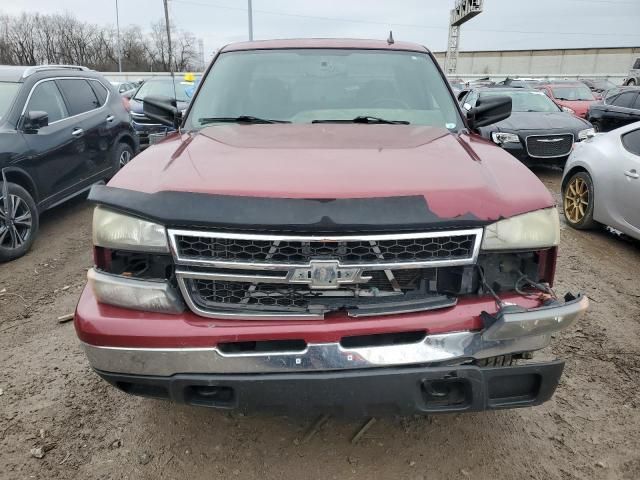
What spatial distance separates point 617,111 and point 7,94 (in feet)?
41.8

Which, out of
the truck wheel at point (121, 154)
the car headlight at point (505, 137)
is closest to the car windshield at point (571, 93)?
the car headlight at point (505, 137)

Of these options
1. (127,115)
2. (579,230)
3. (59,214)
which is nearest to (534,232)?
(579,230)

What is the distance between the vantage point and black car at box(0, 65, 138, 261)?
521 centimetres

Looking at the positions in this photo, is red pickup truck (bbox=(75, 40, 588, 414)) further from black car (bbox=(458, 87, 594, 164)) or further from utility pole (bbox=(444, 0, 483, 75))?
utility pole (bbox=(444, 0, 483, 75))

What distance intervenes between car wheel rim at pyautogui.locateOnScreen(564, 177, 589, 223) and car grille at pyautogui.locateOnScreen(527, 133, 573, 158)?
9.56 ft

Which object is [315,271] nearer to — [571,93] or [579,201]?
[579,201]

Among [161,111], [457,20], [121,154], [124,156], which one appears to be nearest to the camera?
[161,111]

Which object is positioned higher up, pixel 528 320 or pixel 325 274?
pixel 325 274

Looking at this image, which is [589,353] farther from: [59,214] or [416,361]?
[59,214]

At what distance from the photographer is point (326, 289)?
6.74 ft

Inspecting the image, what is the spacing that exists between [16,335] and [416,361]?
3104 mm

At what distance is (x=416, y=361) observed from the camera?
197cm

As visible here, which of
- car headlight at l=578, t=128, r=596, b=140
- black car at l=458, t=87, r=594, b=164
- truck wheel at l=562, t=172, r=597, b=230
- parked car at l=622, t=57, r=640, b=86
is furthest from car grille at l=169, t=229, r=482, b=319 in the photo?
parked car at l=622, t=57, r=640, b=86

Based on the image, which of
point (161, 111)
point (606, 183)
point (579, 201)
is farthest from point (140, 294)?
point (579, 201)
